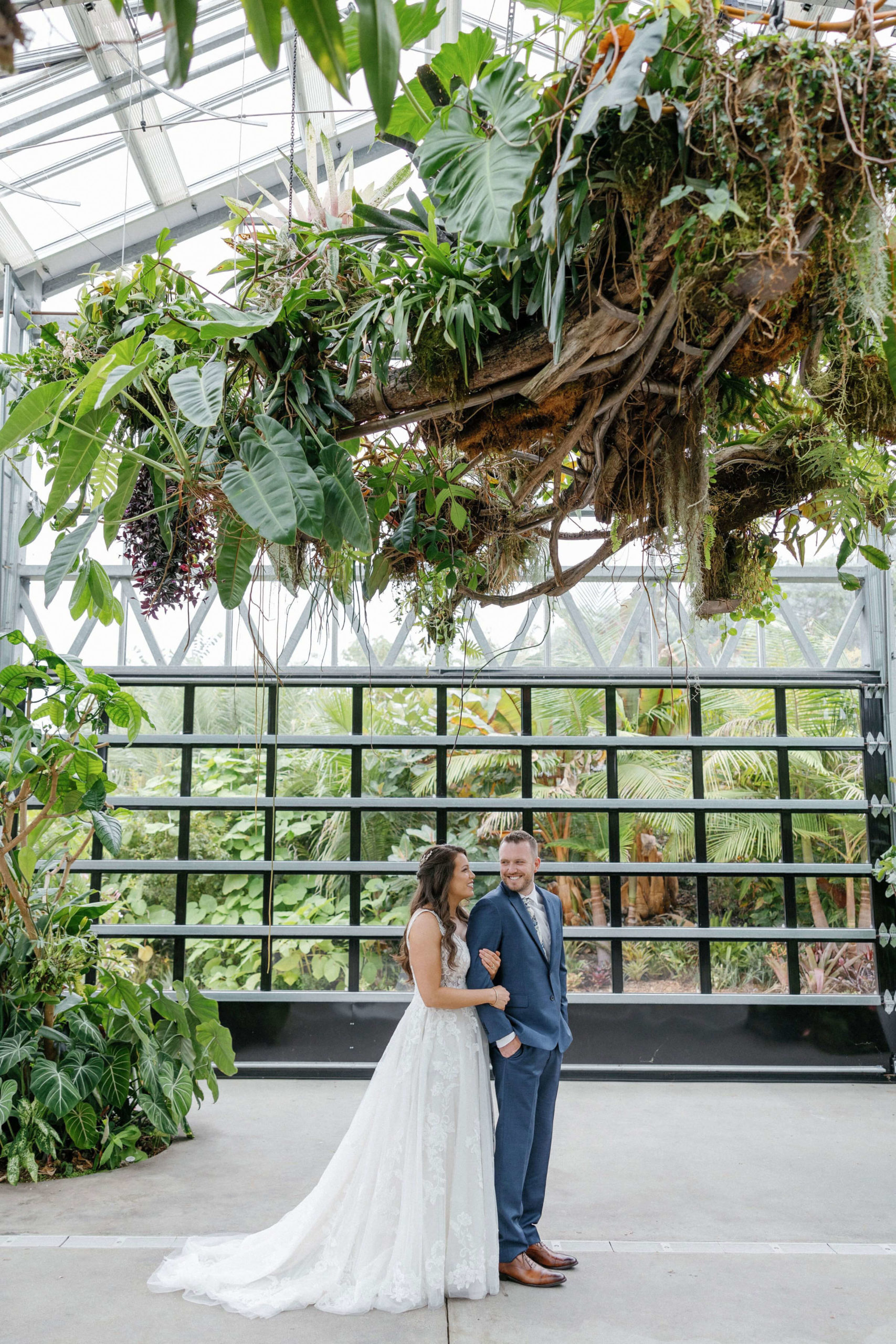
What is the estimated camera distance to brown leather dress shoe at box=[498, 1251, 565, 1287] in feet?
8.43

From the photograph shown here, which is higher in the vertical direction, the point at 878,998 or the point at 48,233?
the point at 48,233

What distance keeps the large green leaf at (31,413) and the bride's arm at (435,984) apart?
175cm

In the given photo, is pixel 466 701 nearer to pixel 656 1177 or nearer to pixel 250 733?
pixel 250 733

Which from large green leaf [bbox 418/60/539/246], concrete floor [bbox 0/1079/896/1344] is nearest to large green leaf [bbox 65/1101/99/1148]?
concrete floor [bbox 0/1079/896/1344]

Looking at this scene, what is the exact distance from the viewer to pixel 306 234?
1.60 meters

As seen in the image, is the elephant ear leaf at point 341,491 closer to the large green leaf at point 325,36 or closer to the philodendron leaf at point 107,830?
the large green leaf at point 325,36

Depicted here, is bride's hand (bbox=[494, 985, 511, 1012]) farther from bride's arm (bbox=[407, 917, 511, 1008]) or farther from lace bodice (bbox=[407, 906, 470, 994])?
lace bodice (bbox=[407, 906, 470, 994])

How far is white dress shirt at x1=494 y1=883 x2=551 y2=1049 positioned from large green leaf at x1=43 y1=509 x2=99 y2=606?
5.56ft

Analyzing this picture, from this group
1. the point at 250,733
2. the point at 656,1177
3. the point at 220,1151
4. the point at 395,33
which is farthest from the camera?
the point at 250,733

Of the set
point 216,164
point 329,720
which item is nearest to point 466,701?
point 329,720

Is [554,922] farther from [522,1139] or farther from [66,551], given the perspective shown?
[66,551]

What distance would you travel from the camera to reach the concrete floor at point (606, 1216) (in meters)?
2.36

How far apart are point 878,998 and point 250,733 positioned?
3.71 m

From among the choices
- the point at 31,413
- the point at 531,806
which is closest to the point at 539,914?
the point at 31,413
